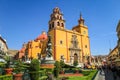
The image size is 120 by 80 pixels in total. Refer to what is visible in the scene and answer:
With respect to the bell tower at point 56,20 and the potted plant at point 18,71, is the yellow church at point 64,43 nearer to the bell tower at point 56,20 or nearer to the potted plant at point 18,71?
the bell tower at point 56,20

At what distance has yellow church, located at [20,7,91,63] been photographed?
4553 cm

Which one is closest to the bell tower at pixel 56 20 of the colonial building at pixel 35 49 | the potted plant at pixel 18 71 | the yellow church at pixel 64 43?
the yellow church at pixel 64 43

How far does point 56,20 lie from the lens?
47812 millimetres

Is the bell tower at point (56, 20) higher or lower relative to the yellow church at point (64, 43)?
higher

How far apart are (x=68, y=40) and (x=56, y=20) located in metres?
7.03

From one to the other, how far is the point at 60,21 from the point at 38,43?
1041cm

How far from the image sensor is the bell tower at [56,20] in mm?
47781

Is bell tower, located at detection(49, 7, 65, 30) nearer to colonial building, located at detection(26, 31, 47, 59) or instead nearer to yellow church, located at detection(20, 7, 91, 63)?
yellow church, located at detection(20, 7, 91, 63)

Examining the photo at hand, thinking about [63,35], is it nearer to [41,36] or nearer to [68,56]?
[68,56]

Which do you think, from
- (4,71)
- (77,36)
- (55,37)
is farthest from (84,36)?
(4,71)

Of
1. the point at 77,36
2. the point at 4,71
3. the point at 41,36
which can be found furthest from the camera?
the point at 41,36

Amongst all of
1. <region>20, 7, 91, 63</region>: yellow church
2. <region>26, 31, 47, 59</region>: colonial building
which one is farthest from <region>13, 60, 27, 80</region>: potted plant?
<region>26, 31, 47, 59</region>: colonial building

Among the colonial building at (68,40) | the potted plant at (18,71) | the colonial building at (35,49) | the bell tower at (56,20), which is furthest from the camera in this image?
the colonial building at (35,49)

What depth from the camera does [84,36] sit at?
5403 cm
